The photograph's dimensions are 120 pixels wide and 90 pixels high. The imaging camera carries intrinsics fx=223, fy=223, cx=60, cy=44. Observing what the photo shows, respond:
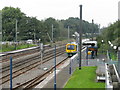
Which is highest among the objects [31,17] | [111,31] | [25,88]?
[31,17]

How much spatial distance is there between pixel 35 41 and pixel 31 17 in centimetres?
659

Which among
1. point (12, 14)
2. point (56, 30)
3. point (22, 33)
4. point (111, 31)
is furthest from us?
point (56, 30)

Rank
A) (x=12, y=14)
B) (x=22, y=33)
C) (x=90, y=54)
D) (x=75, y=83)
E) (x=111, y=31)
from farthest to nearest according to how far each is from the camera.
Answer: (x=12, y=14), (x=22, y=33), (x=111, y=31), (x=90, y=54), (x=75, y=83)

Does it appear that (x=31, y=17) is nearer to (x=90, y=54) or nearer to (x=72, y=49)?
(x=72, y=49)

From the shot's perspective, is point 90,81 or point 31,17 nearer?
point 90,81

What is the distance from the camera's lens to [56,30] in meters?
78.6

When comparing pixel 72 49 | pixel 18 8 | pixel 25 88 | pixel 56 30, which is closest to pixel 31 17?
pixel 18 8

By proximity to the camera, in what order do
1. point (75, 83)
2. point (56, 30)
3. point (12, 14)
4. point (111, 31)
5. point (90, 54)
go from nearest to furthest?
point (75, 83) → point (90, 54) → point (111, 31) → point (12, 14) → point (56, 30)

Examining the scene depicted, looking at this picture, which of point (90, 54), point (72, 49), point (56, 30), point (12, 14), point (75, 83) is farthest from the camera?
point (56, 30)

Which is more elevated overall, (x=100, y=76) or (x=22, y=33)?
(x=22, y=33)

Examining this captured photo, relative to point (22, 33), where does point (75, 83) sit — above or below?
below

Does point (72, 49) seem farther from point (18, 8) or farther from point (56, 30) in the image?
point (56, 30)

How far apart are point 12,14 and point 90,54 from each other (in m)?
40.2

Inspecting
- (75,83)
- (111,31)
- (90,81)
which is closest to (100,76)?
(90,81)
